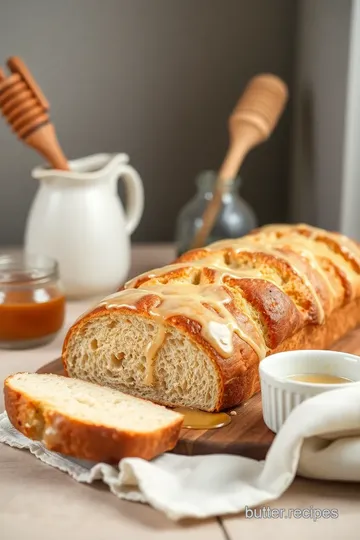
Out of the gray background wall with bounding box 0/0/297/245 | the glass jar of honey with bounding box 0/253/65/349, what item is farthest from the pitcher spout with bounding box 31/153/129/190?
the gray background wall with bounding box 0/0/297/245

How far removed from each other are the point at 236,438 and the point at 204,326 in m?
0.21

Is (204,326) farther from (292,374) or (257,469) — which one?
(257,469)

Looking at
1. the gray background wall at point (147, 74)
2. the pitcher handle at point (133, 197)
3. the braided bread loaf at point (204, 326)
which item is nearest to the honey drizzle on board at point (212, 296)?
the braided bread loaf at point (204, 326)

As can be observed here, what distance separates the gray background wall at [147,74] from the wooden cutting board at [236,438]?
175cm

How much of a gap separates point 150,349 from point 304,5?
1864 mm

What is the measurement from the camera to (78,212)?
8.07ft

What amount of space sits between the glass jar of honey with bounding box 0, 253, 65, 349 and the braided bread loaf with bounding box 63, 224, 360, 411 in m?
0.31

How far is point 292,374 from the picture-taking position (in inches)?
64.9

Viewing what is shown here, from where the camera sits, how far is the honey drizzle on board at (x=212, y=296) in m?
1.66

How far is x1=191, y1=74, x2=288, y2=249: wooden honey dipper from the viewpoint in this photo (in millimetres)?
2764

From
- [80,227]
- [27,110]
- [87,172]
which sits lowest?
[80,227]

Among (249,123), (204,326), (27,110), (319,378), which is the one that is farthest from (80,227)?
(319,378)

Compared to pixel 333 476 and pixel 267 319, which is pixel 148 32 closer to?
pixel 267 319

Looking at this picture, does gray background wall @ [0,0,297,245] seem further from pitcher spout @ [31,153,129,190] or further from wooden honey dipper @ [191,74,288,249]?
pitcher spout @ [31,153,129,190]
